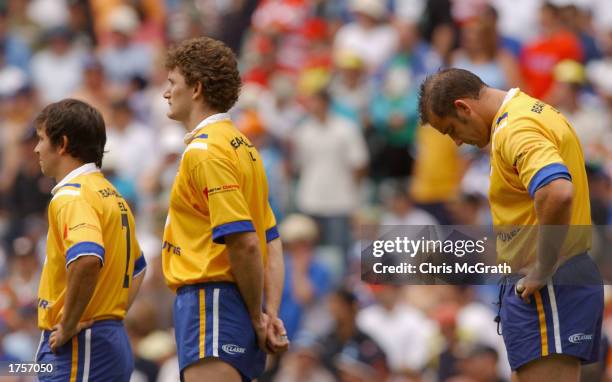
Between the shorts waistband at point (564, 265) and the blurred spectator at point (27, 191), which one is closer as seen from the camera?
the shorts waistband at point (564, 265)

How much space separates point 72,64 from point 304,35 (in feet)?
9.57

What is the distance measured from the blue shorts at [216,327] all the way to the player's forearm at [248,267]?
0.06m

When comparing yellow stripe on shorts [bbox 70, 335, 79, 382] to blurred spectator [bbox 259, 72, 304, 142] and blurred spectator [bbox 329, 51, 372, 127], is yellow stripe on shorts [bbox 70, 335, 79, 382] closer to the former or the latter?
blurred spectator [bbox 259, 72, 304, 142]

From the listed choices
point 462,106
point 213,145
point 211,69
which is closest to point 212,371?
point 213,145

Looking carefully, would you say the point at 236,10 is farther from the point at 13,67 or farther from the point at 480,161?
the point at 480,161

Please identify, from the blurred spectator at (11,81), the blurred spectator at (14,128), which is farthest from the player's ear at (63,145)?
the blurred spectator at (11,81)

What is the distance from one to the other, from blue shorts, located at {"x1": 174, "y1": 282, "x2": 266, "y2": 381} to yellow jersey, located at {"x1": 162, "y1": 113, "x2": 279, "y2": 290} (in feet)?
0.23

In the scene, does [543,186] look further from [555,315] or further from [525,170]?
[555,315]

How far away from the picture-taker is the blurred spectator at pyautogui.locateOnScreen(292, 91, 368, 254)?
1360 centimetres

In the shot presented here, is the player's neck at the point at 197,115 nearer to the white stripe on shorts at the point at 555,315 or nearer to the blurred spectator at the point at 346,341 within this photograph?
the white stripe on shorts at the point at 555,315

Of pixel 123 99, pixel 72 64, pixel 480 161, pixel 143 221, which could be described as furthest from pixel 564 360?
pixel 72 64

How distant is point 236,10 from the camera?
17547 millimetres

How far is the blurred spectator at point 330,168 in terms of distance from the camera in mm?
13602

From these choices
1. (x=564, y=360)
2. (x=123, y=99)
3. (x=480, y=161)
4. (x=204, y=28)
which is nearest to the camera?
(x=564, y=360)
